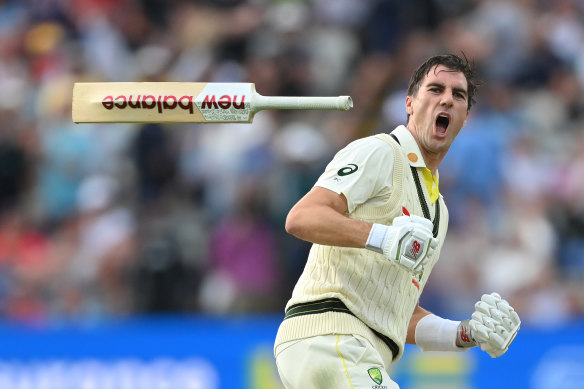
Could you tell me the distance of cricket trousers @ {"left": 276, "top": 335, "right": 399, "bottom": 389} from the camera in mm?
5059

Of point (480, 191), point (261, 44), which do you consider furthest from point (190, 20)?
point (480, 191)

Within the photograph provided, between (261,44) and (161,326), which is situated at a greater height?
(261,44)

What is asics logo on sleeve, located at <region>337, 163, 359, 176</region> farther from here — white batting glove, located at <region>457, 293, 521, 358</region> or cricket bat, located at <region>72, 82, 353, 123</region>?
white batting glove, located at <region>457, 293, 521, 358</region>

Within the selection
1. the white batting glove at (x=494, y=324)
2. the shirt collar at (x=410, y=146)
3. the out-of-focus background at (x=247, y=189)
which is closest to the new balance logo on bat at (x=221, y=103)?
the shirt collar at (x=410, y=146)

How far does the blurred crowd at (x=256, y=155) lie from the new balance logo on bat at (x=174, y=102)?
5.35 metres

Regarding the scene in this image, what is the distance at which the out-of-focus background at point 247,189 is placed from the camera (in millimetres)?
10052

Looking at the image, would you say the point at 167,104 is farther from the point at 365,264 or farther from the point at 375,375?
Answer: the point at 375,375

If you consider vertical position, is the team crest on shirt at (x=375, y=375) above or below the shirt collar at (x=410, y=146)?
below

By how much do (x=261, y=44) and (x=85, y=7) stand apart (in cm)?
228

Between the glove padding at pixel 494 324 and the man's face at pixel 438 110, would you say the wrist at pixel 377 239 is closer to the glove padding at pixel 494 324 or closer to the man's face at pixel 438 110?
the man's face at pixel 438 110

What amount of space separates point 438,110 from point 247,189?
205 inches

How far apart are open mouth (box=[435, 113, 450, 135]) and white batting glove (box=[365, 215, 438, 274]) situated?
0.86 metres

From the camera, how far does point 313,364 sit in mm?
5137

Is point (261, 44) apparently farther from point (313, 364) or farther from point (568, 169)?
point (313, 364)
